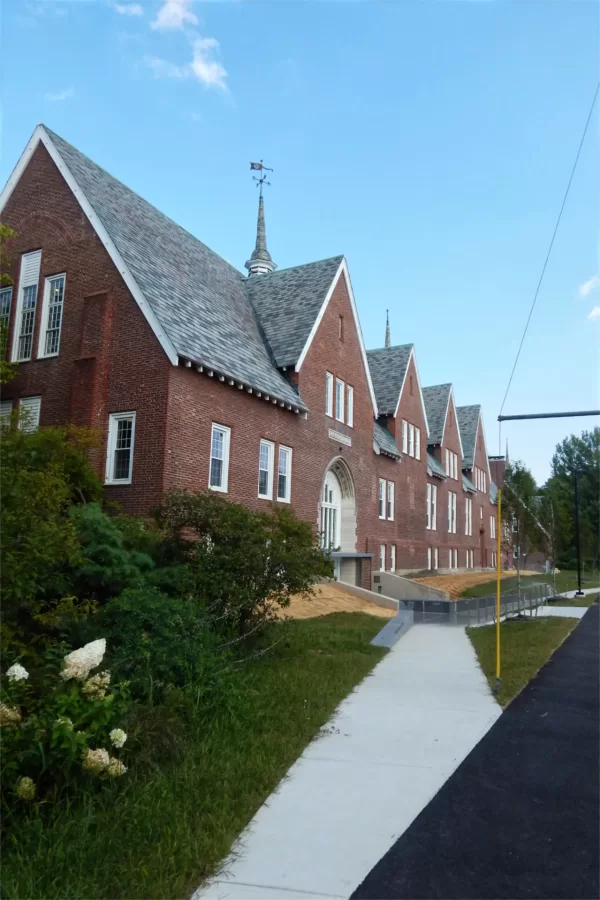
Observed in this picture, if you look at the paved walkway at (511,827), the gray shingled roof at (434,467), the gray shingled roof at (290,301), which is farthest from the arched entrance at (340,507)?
the paved walkway at (511,827)

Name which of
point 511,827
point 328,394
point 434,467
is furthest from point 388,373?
point 511,827

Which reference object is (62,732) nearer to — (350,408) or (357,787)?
(357,787)

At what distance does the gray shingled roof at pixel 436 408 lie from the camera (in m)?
44.5

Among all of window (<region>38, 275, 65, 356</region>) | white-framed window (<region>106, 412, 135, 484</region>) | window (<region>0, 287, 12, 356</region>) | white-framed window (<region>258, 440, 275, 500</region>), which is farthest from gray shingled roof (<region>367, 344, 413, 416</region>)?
window (<region>0, 287, 12, 356</region>)

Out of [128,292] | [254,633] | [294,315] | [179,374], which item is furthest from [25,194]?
[254,633]

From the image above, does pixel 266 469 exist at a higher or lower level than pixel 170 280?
lower

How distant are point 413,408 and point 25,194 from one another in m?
22.3

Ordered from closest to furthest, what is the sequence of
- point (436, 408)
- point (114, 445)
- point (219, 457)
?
point (114, 445) → point (219, 457) → point (436, 408)

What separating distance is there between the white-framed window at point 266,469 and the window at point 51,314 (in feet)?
21.6

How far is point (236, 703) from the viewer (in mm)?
7668

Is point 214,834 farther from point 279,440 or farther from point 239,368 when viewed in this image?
point 279,440

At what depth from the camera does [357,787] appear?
593cm

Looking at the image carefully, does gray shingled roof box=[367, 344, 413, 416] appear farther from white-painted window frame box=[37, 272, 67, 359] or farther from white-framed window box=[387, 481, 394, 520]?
white-painted window frame box=[37, 272, 67, 359]

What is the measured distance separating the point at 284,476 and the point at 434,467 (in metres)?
20.2
